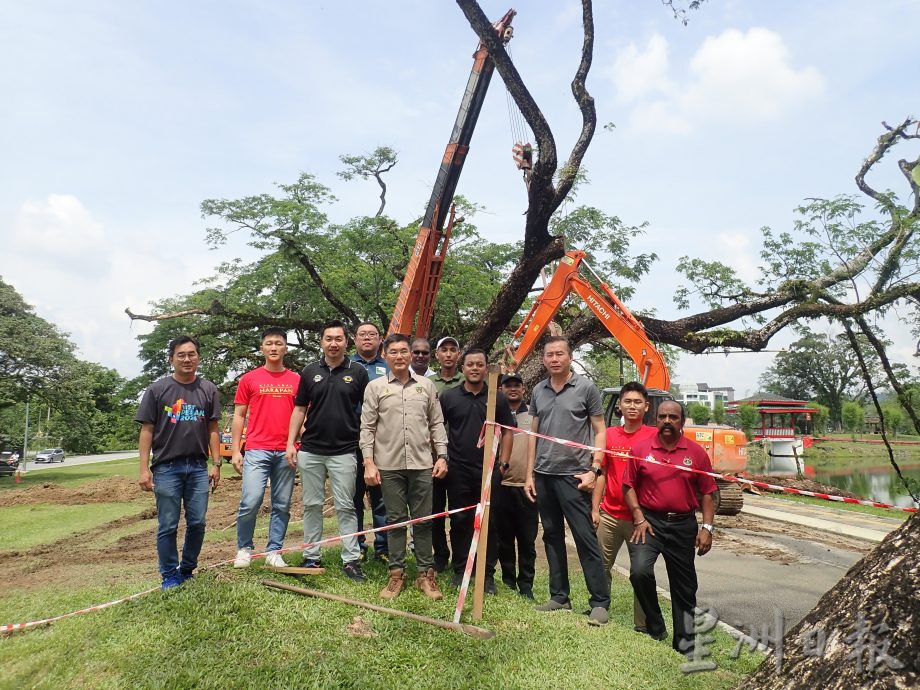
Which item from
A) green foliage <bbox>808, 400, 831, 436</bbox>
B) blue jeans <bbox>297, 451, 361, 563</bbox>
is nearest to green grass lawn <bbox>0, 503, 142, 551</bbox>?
blue jeans <bbox>297, 451, 361, 563</bbox>

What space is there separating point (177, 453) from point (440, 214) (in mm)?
7448

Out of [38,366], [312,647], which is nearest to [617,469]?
[312,647]

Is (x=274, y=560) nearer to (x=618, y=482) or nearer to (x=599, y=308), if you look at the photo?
(x=618, y=482)

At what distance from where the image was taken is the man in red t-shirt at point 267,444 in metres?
4.74

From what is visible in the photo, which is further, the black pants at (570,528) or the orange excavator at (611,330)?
the orange excavator at (611,330)

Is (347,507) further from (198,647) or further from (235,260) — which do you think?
(235,260)

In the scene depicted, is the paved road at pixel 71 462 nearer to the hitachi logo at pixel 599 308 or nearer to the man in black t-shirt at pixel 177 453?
the hitachi logo at pixel 599 308

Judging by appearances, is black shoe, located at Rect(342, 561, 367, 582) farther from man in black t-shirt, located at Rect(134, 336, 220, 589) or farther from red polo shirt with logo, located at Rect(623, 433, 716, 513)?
red polo shirt with logo, located at Rect(623, 433, 716, 513)

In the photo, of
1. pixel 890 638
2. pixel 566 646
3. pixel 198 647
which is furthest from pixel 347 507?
pixel 890 638

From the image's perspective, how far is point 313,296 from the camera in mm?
16797

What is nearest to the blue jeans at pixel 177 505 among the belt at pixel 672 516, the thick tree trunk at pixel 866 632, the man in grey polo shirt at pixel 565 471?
the man in grey polo shirt at pixel 565 471

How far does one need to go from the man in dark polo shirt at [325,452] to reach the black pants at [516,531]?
3.83ft

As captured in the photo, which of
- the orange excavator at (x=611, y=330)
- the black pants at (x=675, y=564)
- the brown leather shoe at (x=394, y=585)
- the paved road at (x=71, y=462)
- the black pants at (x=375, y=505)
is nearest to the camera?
Answer: the black pants at (x=675, y=564)

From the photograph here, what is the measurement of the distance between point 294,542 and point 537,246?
6067 mm
